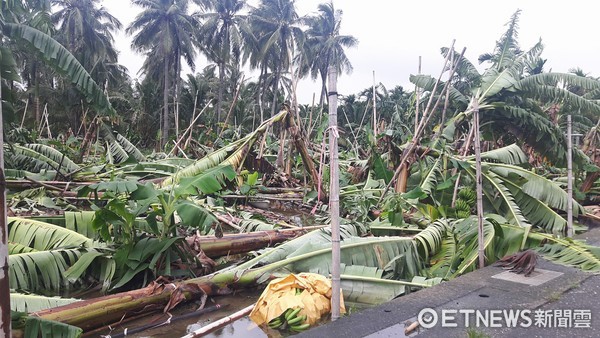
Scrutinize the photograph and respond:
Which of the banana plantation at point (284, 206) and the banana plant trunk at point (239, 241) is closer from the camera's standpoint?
the banana plantation at point (284, 206)

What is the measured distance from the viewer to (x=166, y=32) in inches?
1249

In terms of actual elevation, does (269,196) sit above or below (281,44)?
below

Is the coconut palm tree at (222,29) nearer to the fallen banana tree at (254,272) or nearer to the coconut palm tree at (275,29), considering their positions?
the coconut palm tree at (275,29)

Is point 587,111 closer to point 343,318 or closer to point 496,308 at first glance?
point 496,308

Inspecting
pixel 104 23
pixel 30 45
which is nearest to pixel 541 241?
pixel 30 45

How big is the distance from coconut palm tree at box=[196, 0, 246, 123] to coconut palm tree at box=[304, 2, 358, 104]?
6060 millimetres

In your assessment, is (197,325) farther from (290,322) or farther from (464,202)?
(464,202)

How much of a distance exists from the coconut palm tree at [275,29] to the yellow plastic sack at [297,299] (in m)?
31.5

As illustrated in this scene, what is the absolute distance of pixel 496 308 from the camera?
390cm

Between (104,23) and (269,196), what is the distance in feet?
119

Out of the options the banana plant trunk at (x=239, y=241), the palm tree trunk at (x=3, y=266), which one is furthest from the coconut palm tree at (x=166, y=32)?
the palm tree trunk at (x=3, y=266)

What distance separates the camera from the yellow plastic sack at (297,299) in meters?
3.87

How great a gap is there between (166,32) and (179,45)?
5.02ft

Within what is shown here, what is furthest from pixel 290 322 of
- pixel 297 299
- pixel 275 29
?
pixel 275 29
